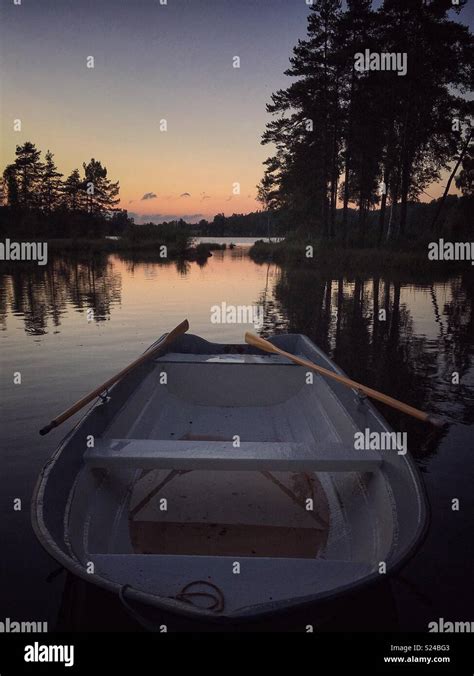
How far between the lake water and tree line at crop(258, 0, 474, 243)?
8.94m

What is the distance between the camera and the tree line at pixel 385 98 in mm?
24469

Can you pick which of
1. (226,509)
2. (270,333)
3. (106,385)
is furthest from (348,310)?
(226,509)

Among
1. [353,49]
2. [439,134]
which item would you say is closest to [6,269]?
[353,49]

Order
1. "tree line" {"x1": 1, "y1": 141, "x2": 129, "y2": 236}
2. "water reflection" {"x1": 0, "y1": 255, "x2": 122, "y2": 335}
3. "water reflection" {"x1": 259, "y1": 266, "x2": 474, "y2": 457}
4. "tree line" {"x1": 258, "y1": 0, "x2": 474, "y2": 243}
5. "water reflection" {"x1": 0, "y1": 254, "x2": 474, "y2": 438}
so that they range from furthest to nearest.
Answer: "tree line" {"x1": 1, "y1": 141, "x2": 129, "y2": 236} < "tree line" {"x1": 258, "y1": 0, "x2": 474, "y2": 243} < "water reflection" {"x1": 0, "y1": 255, "x2": 122, "y2": 335} < "water reflection" {"x1": 0, "y1": 254, "x2": 474, "y2": 438} < "water reflection" {"x1": 259, "y1": 266, "x2": 474, "y2": 457}

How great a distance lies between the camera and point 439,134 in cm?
2722

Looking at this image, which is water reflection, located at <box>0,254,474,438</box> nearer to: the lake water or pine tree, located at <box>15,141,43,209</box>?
the lake water

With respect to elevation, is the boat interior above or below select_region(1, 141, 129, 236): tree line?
below

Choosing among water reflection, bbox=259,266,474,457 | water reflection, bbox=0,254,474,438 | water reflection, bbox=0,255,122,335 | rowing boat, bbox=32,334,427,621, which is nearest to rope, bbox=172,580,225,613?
rowing boat, bbox=32,334,427,621

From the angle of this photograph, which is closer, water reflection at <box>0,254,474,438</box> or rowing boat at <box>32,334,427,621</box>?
rowing boat at <box>32,334,427,621</box>

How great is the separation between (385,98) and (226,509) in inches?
1102

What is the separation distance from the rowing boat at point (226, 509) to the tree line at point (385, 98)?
2451 centimetres

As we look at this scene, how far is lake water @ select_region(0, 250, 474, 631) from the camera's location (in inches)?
129

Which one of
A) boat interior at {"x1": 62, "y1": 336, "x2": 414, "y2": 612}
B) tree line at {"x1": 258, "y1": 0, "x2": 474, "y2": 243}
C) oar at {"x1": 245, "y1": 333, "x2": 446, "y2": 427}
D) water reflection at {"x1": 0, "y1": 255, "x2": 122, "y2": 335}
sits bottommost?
boat interior at {"x1": 62, "y1": 336, "x2": 414, "y2": 612}

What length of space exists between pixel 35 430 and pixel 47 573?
2.77 metres
